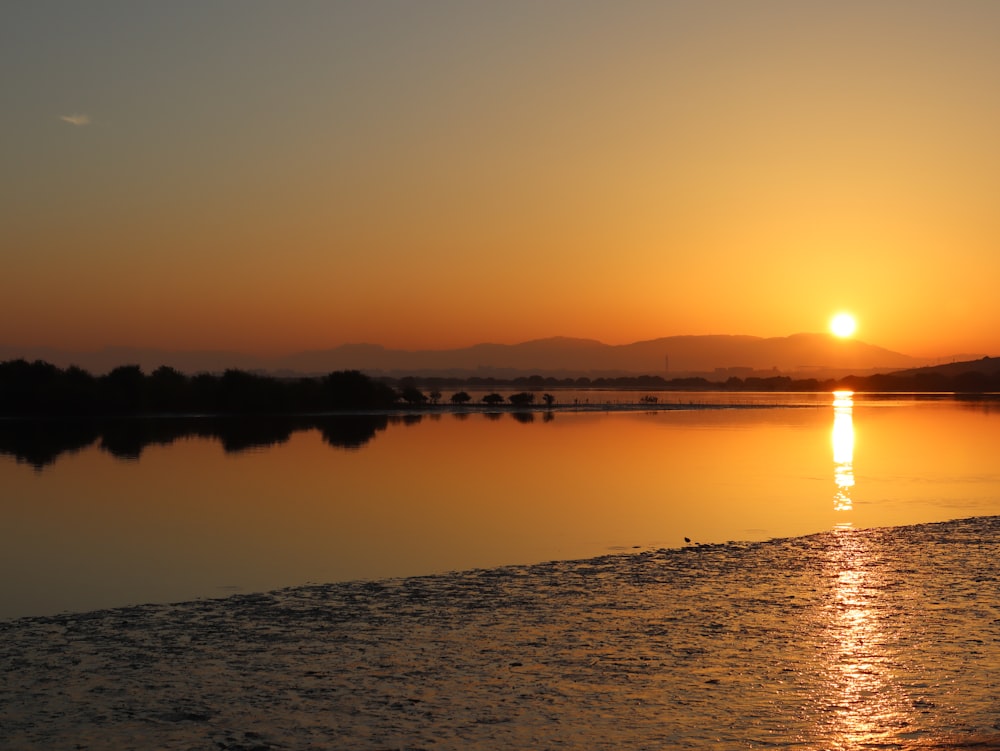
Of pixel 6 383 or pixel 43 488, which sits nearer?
pixel 43 488

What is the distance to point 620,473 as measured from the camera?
127ft

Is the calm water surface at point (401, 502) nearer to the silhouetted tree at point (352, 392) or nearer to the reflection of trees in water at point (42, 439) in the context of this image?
the reflection of trees in water at point (42, 439)

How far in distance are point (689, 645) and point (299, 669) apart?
202 inches

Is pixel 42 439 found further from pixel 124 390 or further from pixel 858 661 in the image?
pixel 858 661

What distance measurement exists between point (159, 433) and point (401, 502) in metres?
40.1

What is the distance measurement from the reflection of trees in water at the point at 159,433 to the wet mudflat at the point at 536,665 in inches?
1221

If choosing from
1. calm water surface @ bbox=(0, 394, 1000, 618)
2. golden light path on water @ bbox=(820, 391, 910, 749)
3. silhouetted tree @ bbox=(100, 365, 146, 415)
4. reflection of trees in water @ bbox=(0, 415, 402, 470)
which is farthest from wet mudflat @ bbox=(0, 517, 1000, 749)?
silhouetted tree @ bbox=(100, 365, 146, 415)

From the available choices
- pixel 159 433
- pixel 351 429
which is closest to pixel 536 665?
pixel 159 433

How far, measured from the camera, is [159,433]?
6519cm

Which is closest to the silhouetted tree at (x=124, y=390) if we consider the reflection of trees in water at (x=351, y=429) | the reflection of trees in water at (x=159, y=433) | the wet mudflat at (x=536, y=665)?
the reflection of trees in water at (x=159, y=433)

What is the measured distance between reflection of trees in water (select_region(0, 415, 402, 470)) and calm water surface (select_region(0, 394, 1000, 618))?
26.5 inches

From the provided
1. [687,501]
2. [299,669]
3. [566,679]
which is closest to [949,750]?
[566,679]

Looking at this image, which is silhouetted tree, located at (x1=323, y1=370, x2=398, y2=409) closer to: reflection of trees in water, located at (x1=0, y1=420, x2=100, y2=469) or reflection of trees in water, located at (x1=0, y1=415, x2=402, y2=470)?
reflection of trees in water, located at (x1=0, y1=415, x2=402, y2=470)

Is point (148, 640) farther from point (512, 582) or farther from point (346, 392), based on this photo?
point (346, 392)
